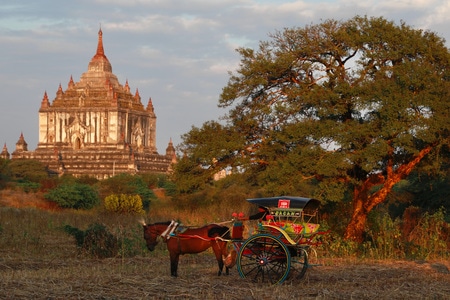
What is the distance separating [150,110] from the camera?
94.8m

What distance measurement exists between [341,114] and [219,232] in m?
8.21

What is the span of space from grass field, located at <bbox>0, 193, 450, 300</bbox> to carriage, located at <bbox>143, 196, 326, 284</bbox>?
333mm

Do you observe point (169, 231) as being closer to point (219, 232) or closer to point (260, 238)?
point (219, 232)

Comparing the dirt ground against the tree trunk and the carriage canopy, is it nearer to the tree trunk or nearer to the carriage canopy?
the carriage canopy

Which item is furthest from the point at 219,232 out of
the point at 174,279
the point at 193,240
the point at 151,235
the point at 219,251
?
the point at 174,279

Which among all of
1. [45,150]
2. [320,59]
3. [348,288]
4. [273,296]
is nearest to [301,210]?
[348,288]

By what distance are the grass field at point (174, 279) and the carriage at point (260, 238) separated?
0.33 m

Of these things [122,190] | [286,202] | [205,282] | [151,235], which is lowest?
[205,282]

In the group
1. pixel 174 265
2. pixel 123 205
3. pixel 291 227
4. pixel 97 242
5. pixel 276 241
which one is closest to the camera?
pixel 276 241

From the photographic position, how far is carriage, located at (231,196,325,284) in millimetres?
11367

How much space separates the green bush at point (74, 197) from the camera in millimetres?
44094

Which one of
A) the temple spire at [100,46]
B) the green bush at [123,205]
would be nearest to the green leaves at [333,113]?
the green bush at [123,205]

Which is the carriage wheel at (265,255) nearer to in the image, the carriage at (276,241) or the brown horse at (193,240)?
the carriage at (276,241)

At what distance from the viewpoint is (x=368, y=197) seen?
64.0 feet
